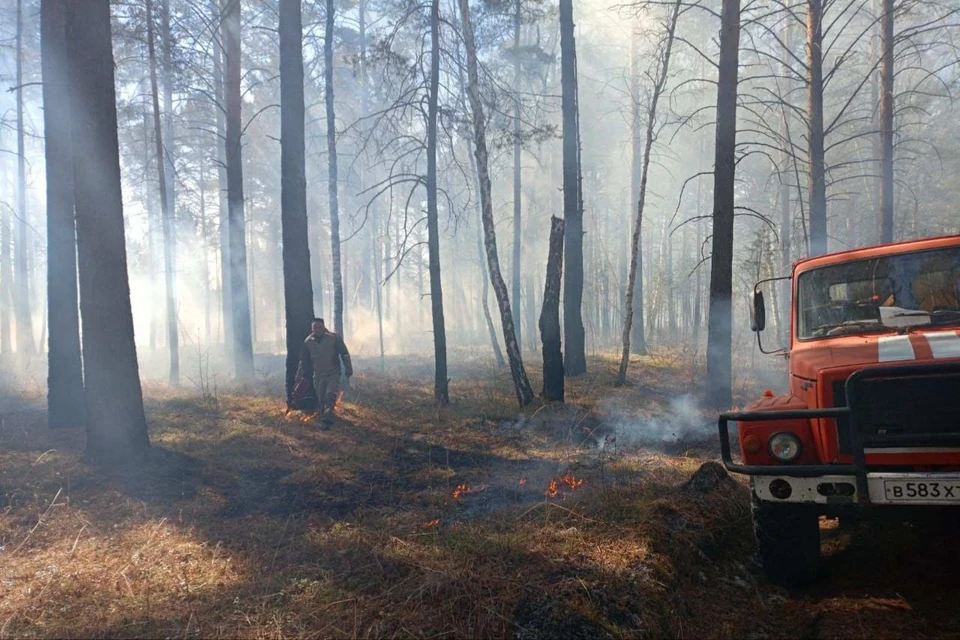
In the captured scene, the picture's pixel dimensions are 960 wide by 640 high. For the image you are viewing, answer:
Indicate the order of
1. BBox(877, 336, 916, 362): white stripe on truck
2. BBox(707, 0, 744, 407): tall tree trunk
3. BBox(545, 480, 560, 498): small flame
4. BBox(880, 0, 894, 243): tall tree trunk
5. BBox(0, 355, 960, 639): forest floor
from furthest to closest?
BBox(880, 0, 894, 243): tall tree trunk < BBox(707, 0, 744, 407): tall tree trunk < BBox(545, 480, 560, 498): small flame < BBox(877, 336, 916, 362): white stripe on truck < BBox(0, 355, 960, 639): forest floor

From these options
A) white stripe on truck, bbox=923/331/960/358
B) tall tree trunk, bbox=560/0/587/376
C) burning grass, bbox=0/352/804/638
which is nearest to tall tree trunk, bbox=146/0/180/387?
burning grass, bbox=0/352/804/638

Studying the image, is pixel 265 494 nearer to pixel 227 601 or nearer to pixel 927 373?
pixel 227 601

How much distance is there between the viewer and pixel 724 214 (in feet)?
38.1

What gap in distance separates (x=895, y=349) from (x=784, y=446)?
1.06 metres

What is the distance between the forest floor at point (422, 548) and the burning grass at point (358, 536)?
21 millimetres

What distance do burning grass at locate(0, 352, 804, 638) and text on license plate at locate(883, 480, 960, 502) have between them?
4.40ft

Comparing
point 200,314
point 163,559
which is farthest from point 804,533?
point 200,314

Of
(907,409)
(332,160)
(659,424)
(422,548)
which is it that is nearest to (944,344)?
(907,409)

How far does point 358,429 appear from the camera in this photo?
35.3ft

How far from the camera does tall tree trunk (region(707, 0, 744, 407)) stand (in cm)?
1159

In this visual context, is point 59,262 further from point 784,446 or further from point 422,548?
point 784,446

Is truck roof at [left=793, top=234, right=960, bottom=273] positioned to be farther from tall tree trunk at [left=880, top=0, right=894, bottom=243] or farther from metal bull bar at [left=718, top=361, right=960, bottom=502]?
tall tree trunk at [left=880, top=0, right=894, bottom=243]

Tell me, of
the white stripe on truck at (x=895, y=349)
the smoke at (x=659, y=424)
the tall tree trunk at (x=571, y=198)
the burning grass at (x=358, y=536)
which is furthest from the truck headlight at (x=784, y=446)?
the tall tree trunk at (x=571, y=198)

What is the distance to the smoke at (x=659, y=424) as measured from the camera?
9.83 meters
